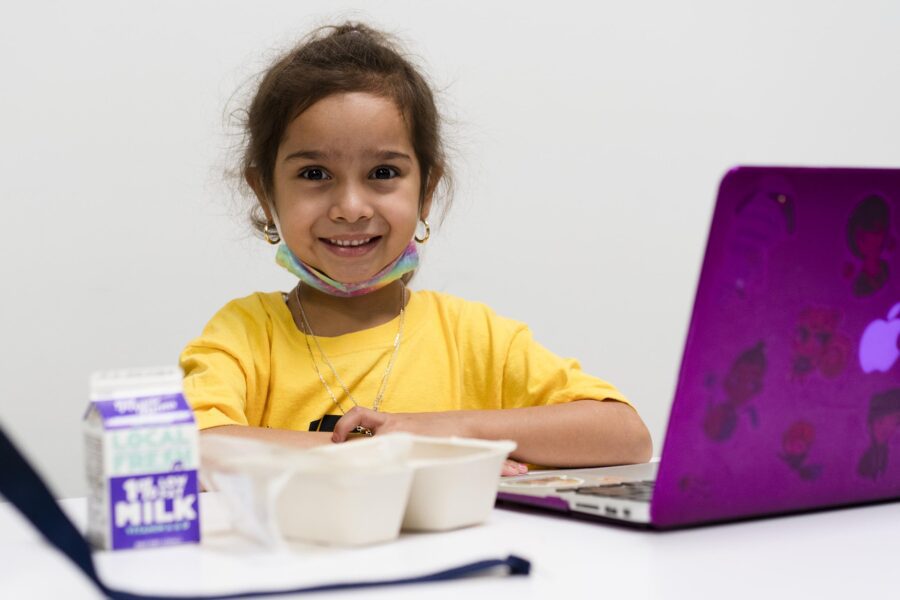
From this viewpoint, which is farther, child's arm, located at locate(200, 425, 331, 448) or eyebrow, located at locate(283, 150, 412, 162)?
eyebrow, located at locate(283, 150, 412, 162)

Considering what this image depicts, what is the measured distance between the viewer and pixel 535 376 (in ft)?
4.44

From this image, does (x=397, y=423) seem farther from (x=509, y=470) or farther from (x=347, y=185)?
(x=347, y=185)

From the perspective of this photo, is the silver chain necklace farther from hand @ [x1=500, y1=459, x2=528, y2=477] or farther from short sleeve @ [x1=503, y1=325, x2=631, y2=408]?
hand @ [x1=500, y1=459, x2=528, y2=477]

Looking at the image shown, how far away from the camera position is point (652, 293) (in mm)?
2359

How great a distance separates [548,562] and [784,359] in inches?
7.3

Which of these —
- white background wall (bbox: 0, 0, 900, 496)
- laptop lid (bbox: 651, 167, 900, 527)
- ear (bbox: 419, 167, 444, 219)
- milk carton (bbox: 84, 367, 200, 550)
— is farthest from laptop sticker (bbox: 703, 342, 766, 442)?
white background wall (bbox: 0, 0, 900, 496)

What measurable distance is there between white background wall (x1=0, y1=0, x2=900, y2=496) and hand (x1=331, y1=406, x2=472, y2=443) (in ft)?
2.37

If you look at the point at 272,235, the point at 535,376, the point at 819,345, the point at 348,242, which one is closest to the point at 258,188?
the point at 272,235

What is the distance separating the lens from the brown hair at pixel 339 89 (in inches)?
52.1

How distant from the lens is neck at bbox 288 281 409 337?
139 centimetres

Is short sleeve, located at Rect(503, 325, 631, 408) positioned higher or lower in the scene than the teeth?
lower

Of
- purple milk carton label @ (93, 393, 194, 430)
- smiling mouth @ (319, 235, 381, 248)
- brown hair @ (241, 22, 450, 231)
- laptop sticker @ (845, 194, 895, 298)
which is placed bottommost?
purple milk carton label @ (93, 393, 194, 430)

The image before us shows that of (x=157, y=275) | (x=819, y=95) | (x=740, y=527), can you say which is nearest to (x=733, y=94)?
(x=819, y=95)

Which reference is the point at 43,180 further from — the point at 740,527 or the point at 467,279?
the point at 740,527
